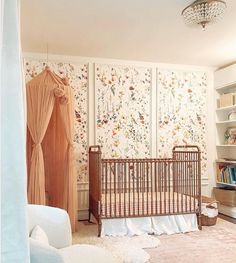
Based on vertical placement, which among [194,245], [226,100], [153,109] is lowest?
[194,245]

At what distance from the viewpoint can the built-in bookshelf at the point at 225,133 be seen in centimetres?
451

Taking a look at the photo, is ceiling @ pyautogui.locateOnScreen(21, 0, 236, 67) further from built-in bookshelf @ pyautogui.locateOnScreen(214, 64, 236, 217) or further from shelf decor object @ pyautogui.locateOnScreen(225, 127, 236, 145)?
shelf decor object @ pyautogui.locateOnScreen(225, 127, 236, 145)

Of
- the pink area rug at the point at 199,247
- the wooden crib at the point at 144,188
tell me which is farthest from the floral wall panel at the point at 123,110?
the pink area rug at the point at 199,247

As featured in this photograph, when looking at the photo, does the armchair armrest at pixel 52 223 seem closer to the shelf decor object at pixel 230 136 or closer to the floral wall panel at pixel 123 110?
the floral wall panel at pixel 123 110

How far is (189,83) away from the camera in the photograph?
15.8 ft

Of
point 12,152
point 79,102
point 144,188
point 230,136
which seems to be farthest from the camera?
point 230,136

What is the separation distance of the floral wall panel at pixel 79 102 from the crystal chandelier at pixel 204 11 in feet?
6.38

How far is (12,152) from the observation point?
2.60ft

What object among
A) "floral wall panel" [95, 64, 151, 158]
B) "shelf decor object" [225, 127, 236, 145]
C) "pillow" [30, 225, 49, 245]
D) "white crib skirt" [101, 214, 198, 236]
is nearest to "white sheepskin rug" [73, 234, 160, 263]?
"white crib skirt" [101, 214, 198, 236]

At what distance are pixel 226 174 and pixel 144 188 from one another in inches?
63.0

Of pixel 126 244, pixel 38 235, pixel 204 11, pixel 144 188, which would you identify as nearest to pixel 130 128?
pixel 144 188

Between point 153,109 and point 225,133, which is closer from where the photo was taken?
point 153,109

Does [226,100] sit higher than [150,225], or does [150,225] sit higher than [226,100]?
[226,100]

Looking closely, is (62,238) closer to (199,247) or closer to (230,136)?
(199,247)
